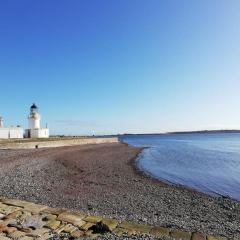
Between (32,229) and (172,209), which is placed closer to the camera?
(32,229)

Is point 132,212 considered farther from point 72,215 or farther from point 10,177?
point 10,177

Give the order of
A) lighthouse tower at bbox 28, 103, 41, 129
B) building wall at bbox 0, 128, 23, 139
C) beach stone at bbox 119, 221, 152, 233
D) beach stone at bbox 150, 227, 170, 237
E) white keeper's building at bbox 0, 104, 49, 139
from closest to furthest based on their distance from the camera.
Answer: beach stone at bbox 150, 227, 170, 237 → beach stone at bbox 119, 221, 152, 233 → building wall at bbox 0, 128, 23, 139 → white keeper's building at bbox 0, 104, 49, 139 → lighthouse tower at bbox 28, 103, 41, 129

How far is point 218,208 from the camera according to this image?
12.6 meters

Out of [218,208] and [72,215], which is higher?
[72,215]

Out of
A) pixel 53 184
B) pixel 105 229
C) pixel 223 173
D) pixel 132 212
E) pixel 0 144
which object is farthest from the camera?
pixel 0 144

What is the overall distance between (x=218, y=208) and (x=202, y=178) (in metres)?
9.91

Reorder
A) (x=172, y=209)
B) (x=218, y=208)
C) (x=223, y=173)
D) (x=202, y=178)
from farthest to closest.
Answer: (x=223, y=173), (x=202, y=178), (x=218, y=208), (x=172, y=209)

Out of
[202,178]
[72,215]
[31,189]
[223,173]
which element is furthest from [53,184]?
[223,173]

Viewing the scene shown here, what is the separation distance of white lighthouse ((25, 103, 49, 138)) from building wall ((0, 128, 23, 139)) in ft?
13.1

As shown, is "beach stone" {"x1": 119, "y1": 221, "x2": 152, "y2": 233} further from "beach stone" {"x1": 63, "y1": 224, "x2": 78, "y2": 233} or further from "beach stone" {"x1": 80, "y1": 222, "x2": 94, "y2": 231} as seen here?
"beach stone" {"x1": 63, "y1": 224, "x2": 78, "y2": 233}

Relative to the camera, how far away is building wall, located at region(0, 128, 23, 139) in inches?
2035

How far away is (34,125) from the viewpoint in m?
60.7

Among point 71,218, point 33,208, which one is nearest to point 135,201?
point 33,208

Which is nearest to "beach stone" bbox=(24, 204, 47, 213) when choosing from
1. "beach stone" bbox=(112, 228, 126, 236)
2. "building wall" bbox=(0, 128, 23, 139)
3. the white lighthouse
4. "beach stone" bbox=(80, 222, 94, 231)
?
"beach stone" bbox=(80, 222, 94, 231)
